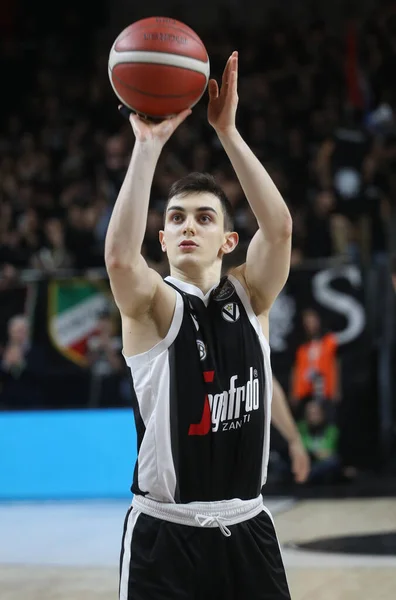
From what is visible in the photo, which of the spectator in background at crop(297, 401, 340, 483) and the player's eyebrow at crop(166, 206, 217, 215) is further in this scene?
the spectator in background at crop(297, 401, 340, 483)

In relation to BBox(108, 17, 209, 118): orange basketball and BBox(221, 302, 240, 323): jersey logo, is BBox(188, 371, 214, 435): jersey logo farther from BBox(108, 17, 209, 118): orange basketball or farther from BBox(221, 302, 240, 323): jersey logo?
BBox(108, 17, 209, 118): orange basketball

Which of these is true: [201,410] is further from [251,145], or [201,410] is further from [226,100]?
[251,145]

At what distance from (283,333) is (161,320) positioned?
6.07 meters

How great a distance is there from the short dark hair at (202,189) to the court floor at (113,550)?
102 inches

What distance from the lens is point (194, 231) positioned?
3.24 meters

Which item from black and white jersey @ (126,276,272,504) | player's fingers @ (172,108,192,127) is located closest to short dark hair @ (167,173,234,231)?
player's fingers @ (172,108,192,127)

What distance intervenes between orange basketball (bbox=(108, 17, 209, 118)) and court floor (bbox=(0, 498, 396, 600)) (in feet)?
10.0

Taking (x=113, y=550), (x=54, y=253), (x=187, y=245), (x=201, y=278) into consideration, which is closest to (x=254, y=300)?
(x=201, y=278)

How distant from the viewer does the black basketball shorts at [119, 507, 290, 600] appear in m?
2.96

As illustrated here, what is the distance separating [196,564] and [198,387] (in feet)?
1.86

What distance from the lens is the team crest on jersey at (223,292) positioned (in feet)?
10.8

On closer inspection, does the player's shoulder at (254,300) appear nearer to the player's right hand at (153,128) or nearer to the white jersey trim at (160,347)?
the white jersey trim at (160,347)

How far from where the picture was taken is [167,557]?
2.97 meters

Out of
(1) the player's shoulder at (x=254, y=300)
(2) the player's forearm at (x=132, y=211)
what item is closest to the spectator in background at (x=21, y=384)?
(1) the player's shoulder at (x=254, y=300)
